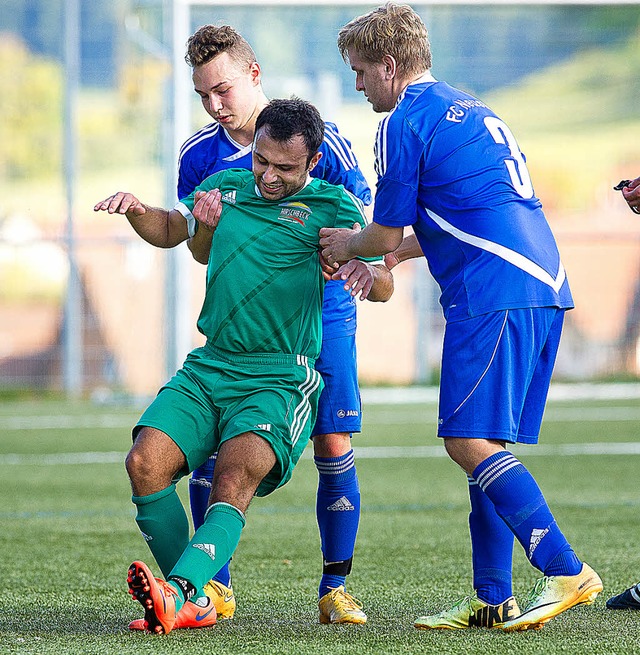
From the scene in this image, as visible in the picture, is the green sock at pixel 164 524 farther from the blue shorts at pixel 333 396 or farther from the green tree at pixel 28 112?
the green tree at pixel 28 112

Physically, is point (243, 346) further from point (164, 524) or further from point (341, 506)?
point (341, 506)

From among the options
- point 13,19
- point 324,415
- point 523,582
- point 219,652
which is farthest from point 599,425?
point 13,19

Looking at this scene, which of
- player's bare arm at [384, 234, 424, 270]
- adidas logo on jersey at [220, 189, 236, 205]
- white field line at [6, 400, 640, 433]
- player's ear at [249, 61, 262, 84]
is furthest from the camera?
white field line at [6, 400, 640, 433]

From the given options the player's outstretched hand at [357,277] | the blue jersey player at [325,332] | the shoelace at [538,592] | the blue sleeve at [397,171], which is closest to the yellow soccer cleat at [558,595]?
the shoelace at [538,592]

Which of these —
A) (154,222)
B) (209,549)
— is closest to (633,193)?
(154,222)

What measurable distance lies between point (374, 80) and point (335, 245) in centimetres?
48

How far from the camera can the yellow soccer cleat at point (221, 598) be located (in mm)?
3609

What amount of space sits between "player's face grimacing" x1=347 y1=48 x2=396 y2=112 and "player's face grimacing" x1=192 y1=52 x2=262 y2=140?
0.48m

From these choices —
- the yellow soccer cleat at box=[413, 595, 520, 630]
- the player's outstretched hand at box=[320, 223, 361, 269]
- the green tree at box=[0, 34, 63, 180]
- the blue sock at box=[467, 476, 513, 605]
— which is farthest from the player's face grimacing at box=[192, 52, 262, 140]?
the green tree at box=[0, 34, 63, 180]

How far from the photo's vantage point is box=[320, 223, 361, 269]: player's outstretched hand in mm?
3367

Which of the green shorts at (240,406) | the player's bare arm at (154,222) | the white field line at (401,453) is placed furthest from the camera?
the white field line at (401,453)

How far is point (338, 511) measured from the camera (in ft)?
12.4

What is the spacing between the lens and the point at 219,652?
3061 mm

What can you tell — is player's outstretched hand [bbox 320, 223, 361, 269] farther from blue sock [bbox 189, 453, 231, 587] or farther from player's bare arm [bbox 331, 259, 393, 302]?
blue sock [bbox 189, 453, 231, 587]
